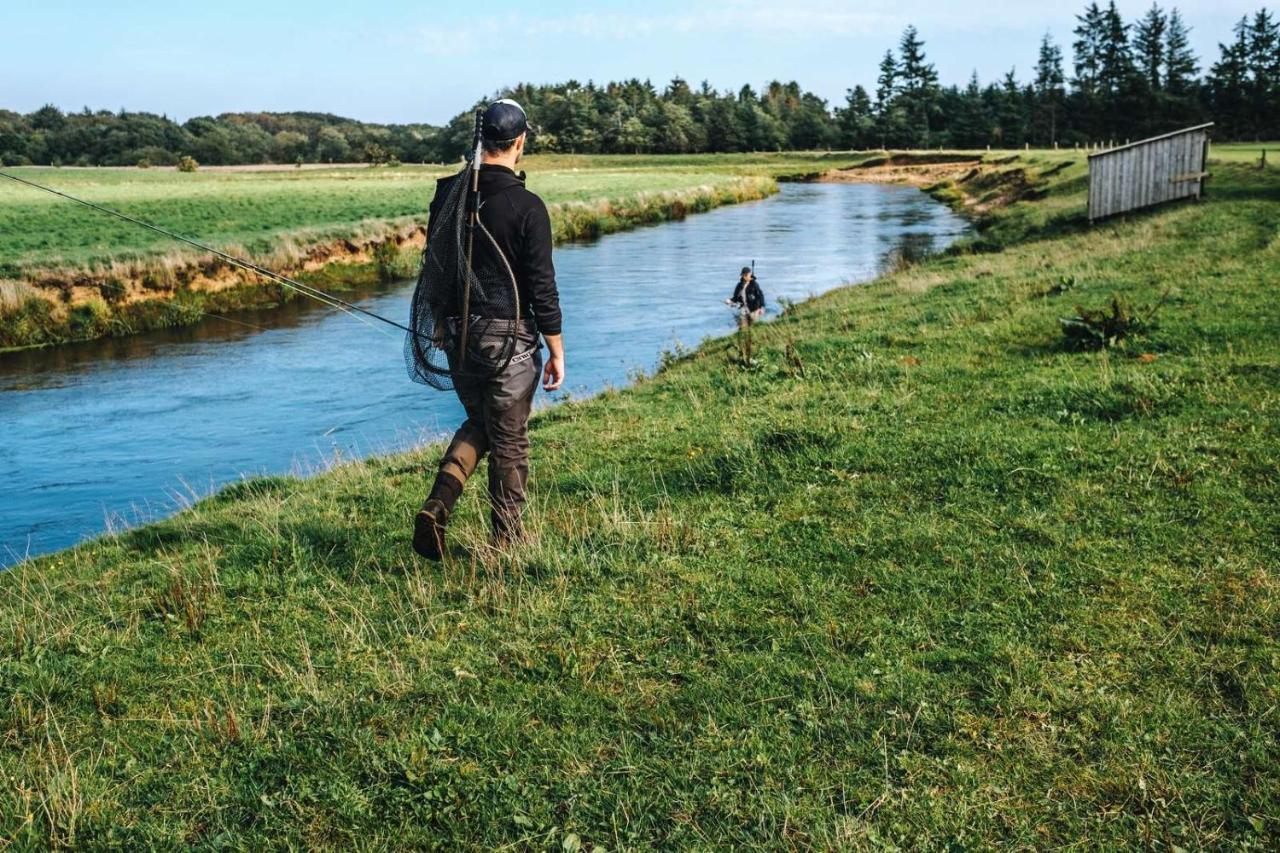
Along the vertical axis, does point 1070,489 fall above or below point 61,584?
above

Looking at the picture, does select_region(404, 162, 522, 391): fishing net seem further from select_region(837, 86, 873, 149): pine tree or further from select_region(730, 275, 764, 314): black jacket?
select_region(837, 86, 873, 149): pine tree

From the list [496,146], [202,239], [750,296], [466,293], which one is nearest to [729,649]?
[466,293]

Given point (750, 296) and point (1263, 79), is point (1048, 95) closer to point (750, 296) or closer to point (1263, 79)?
point (1263, 79)

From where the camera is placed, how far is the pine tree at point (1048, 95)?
96.0 m

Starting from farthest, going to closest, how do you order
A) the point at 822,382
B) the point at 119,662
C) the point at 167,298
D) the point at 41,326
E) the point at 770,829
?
the point at 167,298
the point at 41,326
the point at 822,382
the point at 119,662
the point at 770,829

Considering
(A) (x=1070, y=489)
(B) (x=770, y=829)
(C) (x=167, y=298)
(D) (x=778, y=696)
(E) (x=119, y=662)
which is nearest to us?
(B) (x=770, y=829)

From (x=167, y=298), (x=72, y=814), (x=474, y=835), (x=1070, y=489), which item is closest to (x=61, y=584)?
(x=72, y=814)

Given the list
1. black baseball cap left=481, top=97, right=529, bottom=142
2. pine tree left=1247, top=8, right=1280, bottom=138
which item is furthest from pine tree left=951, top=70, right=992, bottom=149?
black baseball cap left=481, top=97, right=529, bottom=142

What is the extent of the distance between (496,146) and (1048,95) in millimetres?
108519

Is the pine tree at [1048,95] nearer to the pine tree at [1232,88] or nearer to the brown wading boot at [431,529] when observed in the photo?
the pine tree at [1232,88]

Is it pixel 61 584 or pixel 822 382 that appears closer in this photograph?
pixel 61 584

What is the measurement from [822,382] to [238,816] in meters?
7.64

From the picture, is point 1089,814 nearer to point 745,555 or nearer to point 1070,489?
point 745,555

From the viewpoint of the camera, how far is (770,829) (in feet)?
11.1
